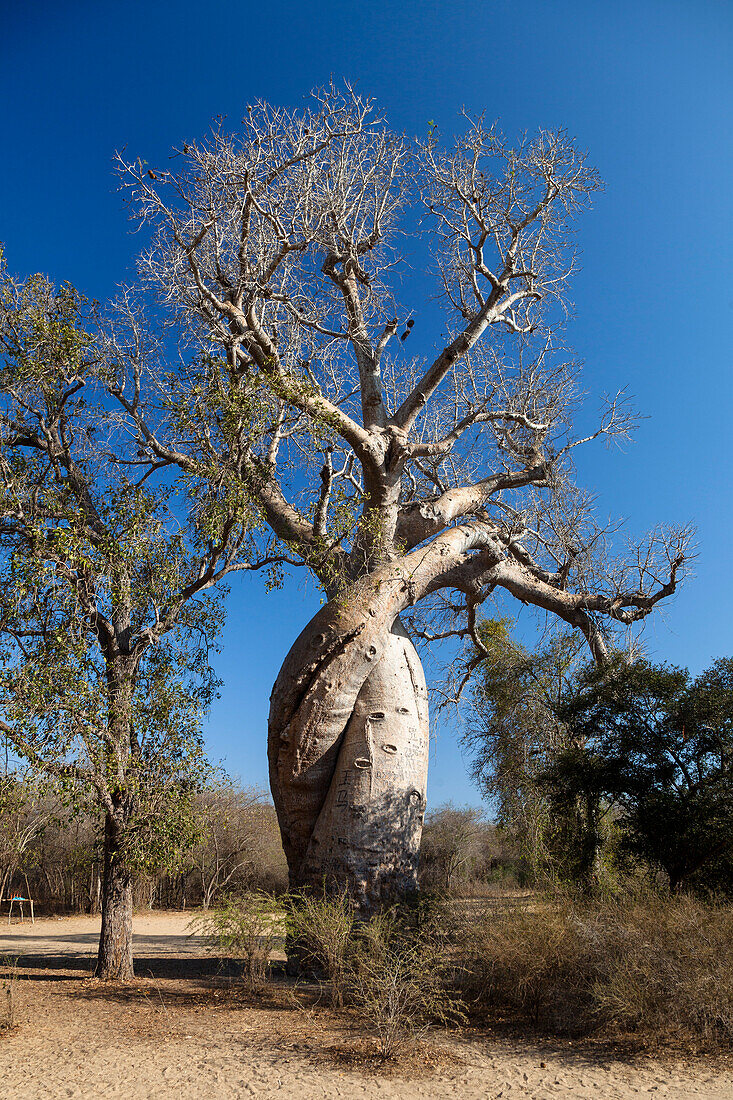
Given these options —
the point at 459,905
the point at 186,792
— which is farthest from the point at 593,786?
the point at 186,792

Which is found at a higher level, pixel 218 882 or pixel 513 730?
pixel 513 730

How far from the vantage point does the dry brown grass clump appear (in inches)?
166

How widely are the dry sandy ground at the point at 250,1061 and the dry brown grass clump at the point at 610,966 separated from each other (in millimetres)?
286

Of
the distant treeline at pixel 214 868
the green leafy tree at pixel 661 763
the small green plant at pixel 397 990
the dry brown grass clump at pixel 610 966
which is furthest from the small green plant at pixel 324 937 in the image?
the distant treeline at pixel 214 868

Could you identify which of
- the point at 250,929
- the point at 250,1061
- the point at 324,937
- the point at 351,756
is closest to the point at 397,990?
the point at 250,1061

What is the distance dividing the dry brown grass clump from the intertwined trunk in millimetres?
1257

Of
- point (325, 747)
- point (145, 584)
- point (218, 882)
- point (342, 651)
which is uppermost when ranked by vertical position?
point (145, 584)

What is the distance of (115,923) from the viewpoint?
6.08 metres

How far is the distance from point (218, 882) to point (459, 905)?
423 inches

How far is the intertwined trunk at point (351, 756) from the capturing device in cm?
661

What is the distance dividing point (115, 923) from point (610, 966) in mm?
3969

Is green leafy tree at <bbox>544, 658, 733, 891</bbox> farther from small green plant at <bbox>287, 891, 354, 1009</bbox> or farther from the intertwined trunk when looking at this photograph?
small green plant at <bbox>287, 891, 354, 1009</bbox>

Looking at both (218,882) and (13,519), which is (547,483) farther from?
(218,882)

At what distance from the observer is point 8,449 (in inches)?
242
